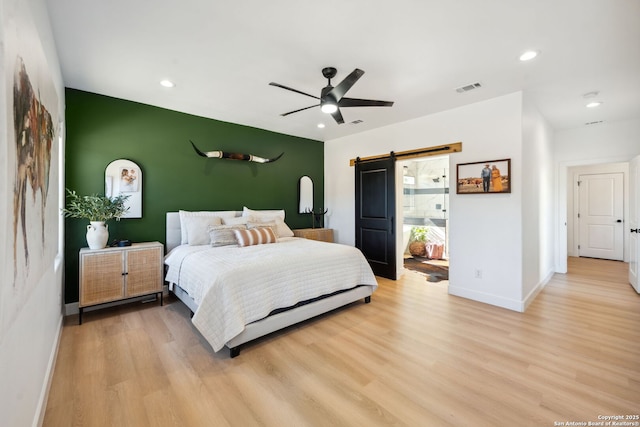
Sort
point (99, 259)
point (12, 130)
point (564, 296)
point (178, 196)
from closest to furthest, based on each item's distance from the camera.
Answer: point (12, 130) < point (99, 259) < point (564, 296) < point (178, 196)

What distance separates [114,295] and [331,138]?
14.5 ft

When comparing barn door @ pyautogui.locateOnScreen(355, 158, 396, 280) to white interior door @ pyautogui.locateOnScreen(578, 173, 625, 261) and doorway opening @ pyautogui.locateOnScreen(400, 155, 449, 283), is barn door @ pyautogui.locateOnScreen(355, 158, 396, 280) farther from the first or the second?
white interior door @ pyautogui.locateOnScreen(578, 173, 625, 261)

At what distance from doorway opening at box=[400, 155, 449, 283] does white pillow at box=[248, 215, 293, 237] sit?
9.08ft

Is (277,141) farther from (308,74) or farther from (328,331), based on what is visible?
(328,331)

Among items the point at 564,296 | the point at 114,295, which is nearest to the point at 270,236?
the point at 114,295

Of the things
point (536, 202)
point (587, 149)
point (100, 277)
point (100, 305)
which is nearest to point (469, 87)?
point (536, 202)

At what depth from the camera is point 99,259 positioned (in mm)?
3104

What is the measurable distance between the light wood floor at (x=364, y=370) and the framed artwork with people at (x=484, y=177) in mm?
1501

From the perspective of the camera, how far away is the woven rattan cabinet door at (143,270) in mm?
3301

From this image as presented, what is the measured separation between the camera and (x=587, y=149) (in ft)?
15.7

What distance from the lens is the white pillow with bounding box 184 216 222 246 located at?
12.5 feet

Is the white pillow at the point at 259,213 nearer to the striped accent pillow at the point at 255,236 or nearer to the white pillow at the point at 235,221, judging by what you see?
the white pillow at the point at 235,221

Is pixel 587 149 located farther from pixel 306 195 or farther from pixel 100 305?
pixel 100 305

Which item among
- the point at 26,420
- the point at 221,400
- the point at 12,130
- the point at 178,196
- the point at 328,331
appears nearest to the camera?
the point at 12,130
